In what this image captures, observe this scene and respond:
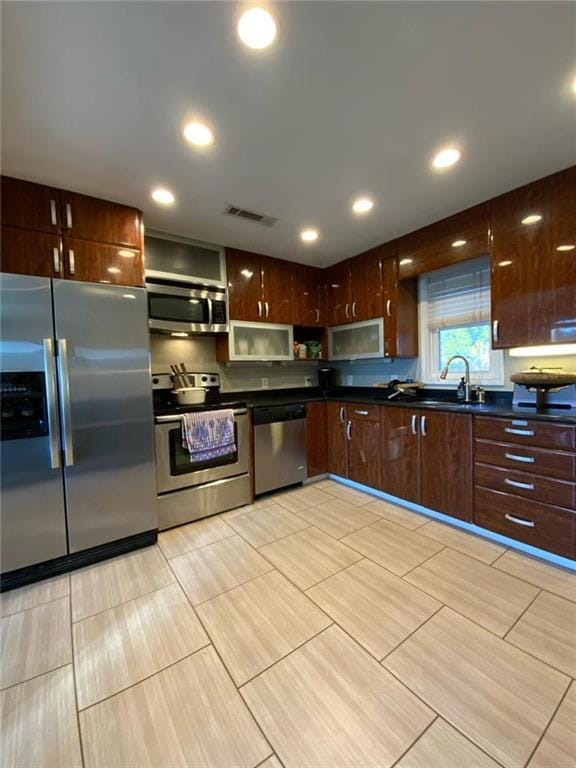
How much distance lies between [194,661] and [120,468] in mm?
1236

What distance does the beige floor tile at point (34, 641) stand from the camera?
130 centimetres

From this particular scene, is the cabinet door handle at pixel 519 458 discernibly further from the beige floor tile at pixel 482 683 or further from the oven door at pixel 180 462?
the oven door at pixel 180 462

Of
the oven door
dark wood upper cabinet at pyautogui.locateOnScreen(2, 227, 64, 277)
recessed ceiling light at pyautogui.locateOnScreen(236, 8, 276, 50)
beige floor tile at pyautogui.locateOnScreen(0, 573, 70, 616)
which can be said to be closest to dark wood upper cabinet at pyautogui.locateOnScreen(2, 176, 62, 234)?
dark wood upper cabinet at pyautogui.locateOnScreen(2, 227, 64, 277)

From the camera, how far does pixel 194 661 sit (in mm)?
1312

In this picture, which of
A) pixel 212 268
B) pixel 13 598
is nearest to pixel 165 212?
pixel 212 268

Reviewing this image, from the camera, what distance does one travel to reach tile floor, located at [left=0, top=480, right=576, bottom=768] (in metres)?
1.00

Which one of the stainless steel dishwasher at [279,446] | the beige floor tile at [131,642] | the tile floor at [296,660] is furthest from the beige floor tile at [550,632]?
the stainless steel dishwasher at [279,446]

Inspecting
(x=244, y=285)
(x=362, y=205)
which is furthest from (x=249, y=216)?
(x=362, y=205)

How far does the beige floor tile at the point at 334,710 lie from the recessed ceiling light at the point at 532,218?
8.90ft

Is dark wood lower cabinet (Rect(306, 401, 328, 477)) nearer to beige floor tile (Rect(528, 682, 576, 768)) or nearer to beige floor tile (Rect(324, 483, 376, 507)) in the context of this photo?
beige floor tile (Rect(324, 483, 376, 507))

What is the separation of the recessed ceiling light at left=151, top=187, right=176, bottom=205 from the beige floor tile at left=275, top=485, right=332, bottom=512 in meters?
2.60

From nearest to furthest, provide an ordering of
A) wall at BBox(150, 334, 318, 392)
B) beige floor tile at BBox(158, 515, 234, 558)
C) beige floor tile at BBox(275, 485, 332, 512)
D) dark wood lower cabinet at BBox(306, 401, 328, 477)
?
beige floor tile at BBox(158, 515, 234, 558) → beige floor tile at BBox(275, 485, 332, 512) → wall at BBox(150, 334, 318, 392) → dark wood lower cabinet at BBox(306, 401, 328, 477)

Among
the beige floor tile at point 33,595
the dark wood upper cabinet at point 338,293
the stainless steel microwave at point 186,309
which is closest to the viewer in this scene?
the beige floor tile at point 33,595

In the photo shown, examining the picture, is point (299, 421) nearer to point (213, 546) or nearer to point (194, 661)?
point (213, 546)
